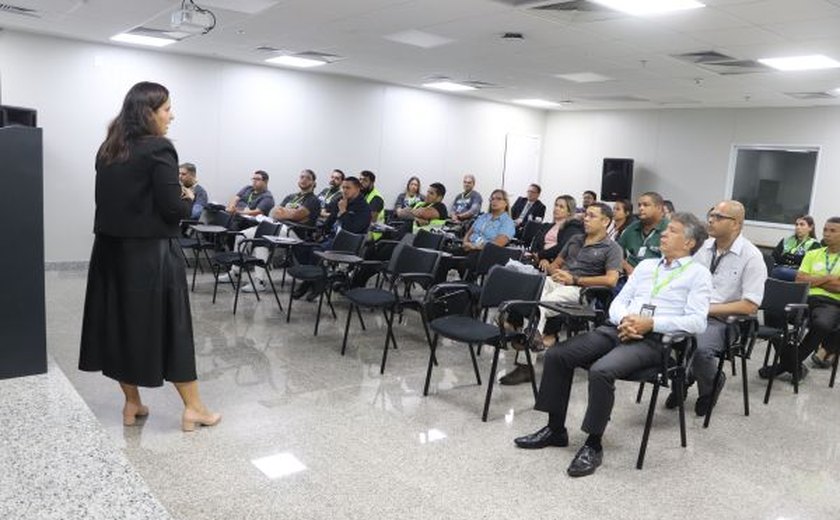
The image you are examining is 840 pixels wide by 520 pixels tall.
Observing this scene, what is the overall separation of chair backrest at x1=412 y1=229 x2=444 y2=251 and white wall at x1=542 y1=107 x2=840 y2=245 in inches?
266

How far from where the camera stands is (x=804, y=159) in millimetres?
9930

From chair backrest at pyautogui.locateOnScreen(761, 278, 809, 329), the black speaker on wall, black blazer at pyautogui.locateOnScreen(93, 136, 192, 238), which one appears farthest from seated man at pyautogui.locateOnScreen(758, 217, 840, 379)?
the black speaker on wall

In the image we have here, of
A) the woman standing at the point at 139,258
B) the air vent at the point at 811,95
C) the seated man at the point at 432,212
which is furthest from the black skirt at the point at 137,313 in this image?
the air vent at the point at 811,95

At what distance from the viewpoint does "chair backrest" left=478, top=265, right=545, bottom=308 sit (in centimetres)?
398

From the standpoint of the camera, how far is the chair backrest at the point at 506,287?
3.98m

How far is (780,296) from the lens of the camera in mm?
4465

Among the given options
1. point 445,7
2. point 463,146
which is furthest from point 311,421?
point 463,146

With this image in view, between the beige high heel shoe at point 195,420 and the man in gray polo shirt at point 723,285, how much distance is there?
2.65 metres

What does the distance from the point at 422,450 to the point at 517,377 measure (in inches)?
51.5

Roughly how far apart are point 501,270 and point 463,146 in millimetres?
8009

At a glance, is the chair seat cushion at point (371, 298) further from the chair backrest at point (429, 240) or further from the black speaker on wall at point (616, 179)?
the black speaker on wall at point (616, 179)

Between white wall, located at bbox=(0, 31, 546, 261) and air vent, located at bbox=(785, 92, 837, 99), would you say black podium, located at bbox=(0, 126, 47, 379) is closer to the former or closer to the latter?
white wall, located at bbox=(0, 31, 546, 261)

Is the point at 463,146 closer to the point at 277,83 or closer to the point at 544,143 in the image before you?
the point at 544,143

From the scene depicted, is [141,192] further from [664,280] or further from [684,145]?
[684,145]
